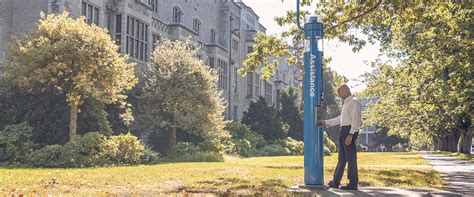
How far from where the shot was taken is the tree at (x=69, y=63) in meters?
16.2

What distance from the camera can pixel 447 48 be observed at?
52.3 feet

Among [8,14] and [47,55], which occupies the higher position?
[8,14]

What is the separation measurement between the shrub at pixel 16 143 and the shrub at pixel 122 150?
2.21 meters

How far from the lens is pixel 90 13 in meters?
23.1

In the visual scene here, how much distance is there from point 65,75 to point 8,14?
270 inches

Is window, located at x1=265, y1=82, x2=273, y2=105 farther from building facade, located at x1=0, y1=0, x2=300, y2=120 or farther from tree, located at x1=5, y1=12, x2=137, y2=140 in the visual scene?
tree, located at x1=5, y1=12, x2=137, y2=140

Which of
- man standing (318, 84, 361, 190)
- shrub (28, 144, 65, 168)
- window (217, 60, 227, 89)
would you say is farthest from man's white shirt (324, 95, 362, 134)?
window (217, 60, 227, 89)

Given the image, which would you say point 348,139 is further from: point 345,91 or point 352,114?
point 345,91

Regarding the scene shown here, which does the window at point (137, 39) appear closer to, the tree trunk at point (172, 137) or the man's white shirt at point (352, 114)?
the tree trunk at point (172, 137)

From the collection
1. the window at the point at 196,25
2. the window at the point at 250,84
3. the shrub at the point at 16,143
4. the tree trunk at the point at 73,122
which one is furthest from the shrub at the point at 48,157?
the window at the point at 250,84

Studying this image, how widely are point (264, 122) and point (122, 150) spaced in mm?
23236

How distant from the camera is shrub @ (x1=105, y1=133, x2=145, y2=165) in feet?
54.1

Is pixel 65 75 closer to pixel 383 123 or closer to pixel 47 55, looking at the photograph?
pixel 47 55

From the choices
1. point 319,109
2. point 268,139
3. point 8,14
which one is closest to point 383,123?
point 268,139
